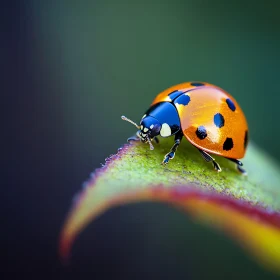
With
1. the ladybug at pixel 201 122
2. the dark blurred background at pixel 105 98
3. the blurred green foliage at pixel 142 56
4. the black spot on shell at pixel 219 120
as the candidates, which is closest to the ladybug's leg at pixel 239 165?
the ladybug at pixel 201 122

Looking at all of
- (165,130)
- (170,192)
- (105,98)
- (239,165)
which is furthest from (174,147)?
(105,98)

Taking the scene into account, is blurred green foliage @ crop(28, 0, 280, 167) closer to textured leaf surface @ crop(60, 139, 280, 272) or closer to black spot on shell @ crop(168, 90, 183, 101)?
black spot on shell @ crop(168, 90, 183, 101)

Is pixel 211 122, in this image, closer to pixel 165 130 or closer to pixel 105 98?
pixel 165 130

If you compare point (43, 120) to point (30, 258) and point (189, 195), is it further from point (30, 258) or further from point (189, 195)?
point (189, 195)

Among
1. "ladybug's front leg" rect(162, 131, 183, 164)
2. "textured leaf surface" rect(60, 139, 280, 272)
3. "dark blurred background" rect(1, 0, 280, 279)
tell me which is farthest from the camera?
"dark blurred background" rect(1, 0, 280, 279)

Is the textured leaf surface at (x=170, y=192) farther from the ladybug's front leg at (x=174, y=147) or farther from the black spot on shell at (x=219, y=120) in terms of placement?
the black spot on shell at (x=219, y=120)

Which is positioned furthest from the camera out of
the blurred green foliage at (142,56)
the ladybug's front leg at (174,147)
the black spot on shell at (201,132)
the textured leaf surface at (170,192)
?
the blurred green foliage at (142,56)

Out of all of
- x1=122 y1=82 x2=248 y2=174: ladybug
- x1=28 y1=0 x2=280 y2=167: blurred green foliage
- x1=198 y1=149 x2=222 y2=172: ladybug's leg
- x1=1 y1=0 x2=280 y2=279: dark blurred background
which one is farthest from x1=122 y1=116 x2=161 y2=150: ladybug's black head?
x1=28 y1=0 x2=280 y2=167: blurred green foliage

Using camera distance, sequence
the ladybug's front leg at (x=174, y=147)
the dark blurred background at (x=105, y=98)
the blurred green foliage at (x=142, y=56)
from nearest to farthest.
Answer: the ladybug's front leg at (x=174, y=147) < the dark blurred background at (x=105, y=98) < the blurred green foliage at (x=142, y=56)
